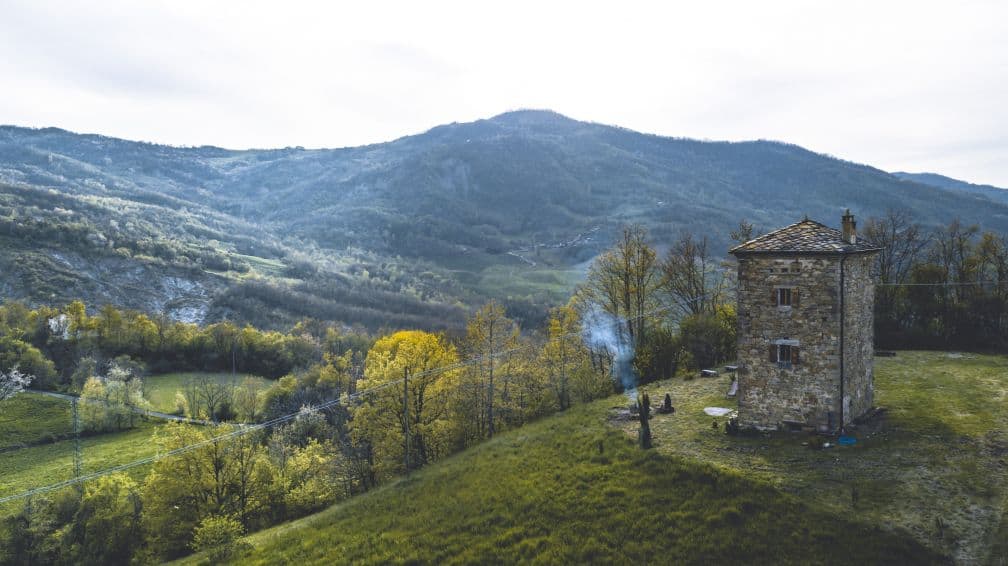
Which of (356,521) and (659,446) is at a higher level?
(659,446)

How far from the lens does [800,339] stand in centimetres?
2573

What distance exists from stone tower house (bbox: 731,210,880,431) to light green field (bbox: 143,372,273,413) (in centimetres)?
7557

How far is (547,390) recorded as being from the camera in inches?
1716

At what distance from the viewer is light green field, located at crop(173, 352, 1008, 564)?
60.0 ft

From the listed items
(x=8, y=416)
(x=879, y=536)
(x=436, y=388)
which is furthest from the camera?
(x=8, y=416)

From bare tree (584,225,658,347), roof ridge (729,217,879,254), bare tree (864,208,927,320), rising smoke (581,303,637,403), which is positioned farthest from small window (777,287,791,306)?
bare tree (864,208,927,320)

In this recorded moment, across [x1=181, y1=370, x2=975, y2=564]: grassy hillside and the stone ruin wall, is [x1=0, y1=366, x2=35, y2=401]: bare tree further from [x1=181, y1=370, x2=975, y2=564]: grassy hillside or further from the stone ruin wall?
the stone ruin wall

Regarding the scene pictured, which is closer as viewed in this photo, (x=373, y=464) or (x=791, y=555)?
(x=791, y=555)

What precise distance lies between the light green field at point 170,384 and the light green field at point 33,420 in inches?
392

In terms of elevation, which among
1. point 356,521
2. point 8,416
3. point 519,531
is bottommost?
point 8,416

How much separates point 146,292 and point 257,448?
4846 inches

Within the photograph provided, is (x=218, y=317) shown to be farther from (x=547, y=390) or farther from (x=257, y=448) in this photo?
(x=547, y=390)

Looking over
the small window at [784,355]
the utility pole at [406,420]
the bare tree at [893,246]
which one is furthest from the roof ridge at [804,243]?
the bare tree at [893,246]

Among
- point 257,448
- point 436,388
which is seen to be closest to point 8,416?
point 257,448
